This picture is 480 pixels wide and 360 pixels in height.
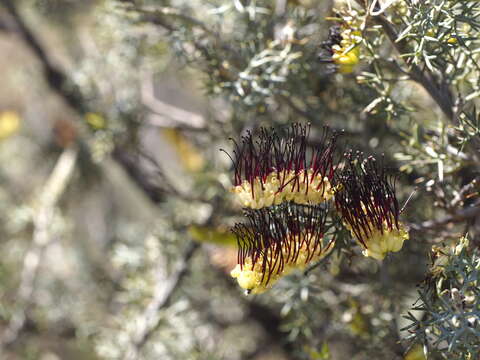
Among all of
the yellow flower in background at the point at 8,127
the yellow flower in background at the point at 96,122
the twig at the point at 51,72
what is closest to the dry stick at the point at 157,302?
the yellow flower in background at the point at 96,122

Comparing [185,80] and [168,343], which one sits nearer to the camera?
[168,343]

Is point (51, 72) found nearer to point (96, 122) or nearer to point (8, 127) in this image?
point (8, 127)

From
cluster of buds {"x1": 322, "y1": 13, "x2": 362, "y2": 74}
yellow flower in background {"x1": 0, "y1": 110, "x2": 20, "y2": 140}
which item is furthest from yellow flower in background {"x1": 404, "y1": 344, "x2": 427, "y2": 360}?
yellow flower in background {"x1": 0, "y1": 110, "x2": 20, "y2": 140}

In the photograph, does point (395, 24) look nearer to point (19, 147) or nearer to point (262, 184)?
point (262, 184)

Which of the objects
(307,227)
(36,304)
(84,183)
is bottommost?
(36,304)

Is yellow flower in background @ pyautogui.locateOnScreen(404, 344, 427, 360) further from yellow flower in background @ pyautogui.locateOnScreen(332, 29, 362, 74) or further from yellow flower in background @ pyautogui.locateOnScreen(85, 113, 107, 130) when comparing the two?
yellow flower in background @ pyautogui.locateOnScreen(85, 113, 107, 130)

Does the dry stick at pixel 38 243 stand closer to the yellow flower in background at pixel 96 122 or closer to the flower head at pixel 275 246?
the yellow flower in background at pixel 96 122

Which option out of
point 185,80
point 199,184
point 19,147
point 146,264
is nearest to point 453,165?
point 199,184
